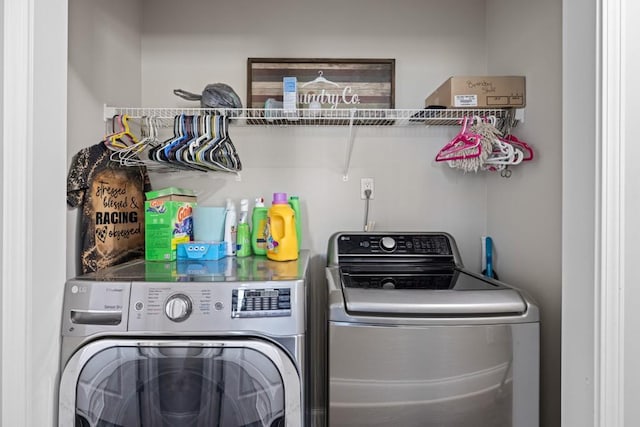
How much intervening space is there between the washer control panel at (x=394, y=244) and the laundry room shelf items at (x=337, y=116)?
385 millimetres

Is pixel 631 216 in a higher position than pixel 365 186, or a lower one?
lower

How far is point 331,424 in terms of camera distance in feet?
3.80

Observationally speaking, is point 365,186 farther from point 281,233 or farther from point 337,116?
point 281,233

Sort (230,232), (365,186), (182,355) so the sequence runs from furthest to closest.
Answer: (365,186), (230,232), (182,355)

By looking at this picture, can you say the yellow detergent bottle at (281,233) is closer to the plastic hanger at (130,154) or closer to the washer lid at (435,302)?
the washer lid at (435,302)

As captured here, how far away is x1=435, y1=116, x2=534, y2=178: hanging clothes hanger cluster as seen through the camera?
1.57 metres

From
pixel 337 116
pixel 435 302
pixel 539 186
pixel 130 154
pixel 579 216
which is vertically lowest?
pixel 435 302

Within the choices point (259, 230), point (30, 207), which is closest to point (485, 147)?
point (259, 230)

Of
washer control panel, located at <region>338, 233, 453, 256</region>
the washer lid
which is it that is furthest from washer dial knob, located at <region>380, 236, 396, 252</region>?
the washer lid

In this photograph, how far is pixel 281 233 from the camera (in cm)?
160

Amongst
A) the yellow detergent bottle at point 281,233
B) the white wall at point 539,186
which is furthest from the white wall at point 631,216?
the yellow detergent bottle at point 281,233

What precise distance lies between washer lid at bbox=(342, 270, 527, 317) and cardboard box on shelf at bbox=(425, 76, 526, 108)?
2.71ft

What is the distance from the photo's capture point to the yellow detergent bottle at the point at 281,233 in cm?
156

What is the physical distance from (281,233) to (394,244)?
555 millimetres
